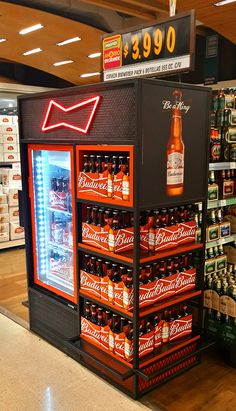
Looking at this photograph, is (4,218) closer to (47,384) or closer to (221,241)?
(47,384)

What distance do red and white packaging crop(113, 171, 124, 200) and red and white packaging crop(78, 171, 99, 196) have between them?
0.63ft

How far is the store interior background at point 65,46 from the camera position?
5.35 metres

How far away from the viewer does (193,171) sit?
2838mm

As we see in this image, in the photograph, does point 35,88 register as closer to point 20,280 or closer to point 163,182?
point 20,280

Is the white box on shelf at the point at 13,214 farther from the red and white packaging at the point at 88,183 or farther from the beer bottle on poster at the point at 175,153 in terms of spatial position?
the beer bottle on poster at the point at 175,153

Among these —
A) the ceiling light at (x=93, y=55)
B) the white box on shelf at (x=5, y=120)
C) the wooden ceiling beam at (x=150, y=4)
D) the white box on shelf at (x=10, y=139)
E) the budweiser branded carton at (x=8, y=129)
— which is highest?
the wooden ceiling beam at (x=150, y=4)

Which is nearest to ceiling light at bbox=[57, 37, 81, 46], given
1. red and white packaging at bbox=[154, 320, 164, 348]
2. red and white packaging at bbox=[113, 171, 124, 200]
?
red and white packaging at bbox=[113, 171, 124, 200]

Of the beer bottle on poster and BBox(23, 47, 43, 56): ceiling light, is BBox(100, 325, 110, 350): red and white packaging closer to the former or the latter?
the beer bottle on poster

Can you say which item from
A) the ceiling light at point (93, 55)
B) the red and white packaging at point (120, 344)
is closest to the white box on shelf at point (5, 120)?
the ceiling light at point (93, 55)

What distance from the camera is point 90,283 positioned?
2918 mm

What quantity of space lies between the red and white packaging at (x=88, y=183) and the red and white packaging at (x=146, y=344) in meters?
1.06

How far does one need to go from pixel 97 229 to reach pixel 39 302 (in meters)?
1.21

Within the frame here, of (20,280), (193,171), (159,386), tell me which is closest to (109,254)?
(193,171)

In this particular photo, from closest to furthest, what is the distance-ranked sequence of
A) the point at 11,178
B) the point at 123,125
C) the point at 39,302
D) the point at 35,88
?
the point at 123,125 < the point at 39,302 < the point at 11,178 < the point at 35,88
